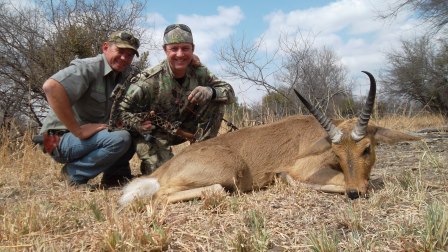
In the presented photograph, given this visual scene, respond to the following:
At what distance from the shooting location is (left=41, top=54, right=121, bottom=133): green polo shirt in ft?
18.0

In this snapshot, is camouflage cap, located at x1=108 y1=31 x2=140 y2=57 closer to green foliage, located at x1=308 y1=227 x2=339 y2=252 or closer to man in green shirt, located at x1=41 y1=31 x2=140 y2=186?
man in green shirt, located at x1=41 y1=31 x2=140 y2=186

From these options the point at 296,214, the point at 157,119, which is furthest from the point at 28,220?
the point at 157,119

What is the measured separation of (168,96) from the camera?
620 cm

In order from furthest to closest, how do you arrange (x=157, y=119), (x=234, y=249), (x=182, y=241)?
(x=157, y=119) < (x=182, y=241) < (x=234, y=249)

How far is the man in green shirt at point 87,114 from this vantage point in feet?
17.8

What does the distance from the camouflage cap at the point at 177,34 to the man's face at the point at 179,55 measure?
0.18 feet

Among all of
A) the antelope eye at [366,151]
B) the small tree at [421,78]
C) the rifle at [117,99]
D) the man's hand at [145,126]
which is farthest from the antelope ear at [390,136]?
the small tree at [421,78]

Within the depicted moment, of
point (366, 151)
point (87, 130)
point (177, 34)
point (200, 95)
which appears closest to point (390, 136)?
point (366, 151)

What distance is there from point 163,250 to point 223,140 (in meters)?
2.60

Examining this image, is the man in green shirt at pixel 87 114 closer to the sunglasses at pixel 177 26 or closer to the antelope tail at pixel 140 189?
the sunglasses at pixel 177 26

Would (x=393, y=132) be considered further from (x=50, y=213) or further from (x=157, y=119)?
(x=50, y=213)

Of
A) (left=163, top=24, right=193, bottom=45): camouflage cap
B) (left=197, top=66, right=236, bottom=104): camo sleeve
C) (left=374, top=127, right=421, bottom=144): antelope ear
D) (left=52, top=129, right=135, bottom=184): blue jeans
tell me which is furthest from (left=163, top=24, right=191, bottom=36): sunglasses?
(left=374, top=127, right=421, bottom=144): antelope ear

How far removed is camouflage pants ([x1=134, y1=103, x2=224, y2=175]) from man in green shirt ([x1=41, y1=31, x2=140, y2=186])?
27cm

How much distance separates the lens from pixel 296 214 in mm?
3459
